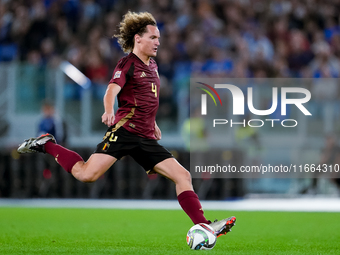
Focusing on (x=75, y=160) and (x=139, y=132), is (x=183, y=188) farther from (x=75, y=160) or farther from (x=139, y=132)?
(x=75, y=160)

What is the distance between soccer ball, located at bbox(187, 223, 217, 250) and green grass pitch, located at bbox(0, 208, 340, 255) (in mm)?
81

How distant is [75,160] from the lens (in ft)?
21.5

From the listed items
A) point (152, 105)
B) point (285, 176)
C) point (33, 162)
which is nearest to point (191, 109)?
point (285, 176)

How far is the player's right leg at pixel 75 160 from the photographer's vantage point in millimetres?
6254

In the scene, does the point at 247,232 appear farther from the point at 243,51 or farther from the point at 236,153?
the point at 243,51

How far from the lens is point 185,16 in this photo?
18109 millimetres

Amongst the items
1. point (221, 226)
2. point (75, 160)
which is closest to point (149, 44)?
point (75, 160)

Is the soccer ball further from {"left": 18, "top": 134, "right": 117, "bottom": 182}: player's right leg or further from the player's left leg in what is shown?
{"left": 18, "top": 134, "right": 117, "bottom": 182}: player's right leg

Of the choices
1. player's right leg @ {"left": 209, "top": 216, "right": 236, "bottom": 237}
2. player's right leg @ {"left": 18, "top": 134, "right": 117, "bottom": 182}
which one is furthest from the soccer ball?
player's right leg @ {"left": 18, "top": 134, "right": 117, "bottom": 182}

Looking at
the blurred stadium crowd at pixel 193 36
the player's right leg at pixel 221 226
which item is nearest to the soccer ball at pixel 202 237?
the player's right leg at pixel 221 226

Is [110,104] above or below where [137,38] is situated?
below

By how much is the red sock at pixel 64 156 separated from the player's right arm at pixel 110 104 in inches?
33.5

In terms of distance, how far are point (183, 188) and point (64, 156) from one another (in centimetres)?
134

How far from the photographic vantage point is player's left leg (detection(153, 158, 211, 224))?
20.5ft
